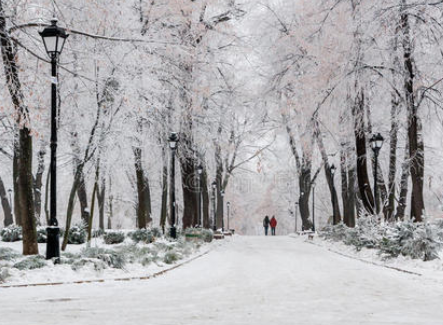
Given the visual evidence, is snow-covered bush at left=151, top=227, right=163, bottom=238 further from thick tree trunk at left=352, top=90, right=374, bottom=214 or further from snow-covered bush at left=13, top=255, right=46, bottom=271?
snow-covered bush at left=13, top=255, right=46, bottom=271

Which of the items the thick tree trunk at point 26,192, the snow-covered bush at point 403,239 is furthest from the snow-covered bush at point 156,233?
the thick tree trunk at point 26,192

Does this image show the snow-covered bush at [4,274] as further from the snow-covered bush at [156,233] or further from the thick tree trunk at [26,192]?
the snow-covered bush at [156,233]

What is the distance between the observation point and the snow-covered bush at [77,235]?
23.2 meters

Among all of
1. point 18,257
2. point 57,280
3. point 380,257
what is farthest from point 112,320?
point 380,257

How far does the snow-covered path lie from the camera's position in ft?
21.5

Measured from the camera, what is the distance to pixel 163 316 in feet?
22.1

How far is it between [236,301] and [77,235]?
1635cm

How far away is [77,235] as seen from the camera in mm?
23219

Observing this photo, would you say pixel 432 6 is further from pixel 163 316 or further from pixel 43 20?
pixel 163 316

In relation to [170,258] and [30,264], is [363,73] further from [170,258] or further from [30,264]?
[30,264]

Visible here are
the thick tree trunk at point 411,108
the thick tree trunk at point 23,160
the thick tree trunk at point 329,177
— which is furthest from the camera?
the thick tree trunk at point 329,177

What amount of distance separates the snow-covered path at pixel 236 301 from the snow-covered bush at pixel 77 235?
12018 millimetres

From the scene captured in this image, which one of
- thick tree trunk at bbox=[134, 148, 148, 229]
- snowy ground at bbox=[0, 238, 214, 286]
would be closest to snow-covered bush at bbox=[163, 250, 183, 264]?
snowy ground at bbox=[0, 238, 214, 286]

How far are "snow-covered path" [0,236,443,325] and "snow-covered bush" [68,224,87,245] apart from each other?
12018mm
